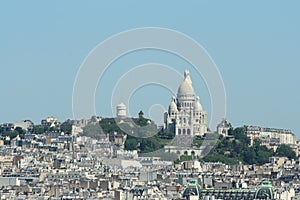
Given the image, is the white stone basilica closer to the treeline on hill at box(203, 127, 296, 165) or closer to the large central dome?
the large central dome

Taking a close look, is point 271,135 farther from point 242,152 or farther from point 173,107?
point 242,152

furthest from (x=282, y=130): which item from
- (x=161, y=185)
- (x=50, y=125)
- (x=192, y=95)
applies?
(x=161, y=185)

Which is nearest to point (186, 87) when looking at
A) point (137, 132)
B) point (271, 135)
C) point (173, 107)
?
point (173, 107)

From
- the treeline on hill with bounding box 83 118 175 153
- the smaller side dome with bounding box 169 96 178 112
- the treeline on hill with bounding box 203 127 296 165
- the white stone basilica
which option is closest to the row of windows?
the white stone basilica

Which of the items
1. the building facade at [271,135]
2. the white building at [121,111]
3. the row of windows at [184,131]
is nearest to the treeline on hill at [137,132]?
the white building at [121,111]

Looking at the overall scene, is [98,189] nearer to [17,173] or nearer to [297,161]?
[17,173]

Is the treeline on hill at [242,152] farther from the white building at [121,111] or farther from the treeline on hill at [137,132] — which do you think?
the white building at [121,111]
